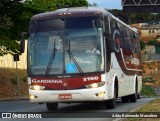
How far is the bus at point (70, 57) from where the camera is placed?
1619 centimetres

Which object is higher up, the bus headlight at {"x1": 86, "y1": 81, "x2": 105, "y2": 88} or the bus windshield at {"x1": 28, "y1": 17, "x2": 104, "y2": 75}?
the bus windshield at {"x1": 28, "y1": 17, "x2": 104, "y2": 75}

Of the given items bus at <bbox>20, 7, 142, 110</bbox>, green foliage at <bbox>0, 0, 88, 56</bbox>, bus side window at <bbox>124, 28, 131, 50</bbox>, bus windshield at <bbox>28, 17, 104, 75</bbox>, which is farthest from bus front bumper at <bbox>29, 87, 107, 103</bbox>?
green foliage at <bbox>0, 0, 88, 56</bbox>

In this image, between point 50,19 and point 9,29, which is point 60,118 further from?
point 9,29

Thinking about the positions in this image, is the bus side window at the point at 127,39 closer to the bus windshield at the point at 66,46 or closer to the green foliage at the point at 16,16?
the bus windshield at the point at 66,46

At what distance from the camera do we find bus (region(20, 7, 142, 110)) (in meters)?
16.2

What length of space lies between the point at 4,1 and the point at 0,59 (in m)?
14.5

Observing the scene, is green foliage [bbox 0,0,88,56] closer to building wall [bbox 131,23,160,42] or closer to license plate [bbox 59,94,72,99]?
license plate [bbox 59,94,72,99]

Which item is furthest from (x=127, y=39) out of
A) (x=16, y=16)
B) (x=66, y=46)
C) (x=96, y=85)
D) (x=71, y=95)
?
(x=16, y=16)

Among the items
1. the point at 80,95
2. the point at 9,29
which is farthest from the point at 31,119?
the point at 9,29

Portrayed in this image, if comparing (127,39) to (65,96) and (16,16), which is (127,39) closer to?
(65,96)

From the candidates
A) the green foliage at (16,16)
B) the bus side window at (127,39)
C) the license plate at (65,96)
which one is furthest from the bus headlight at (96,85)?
the green foliage at (16,16)

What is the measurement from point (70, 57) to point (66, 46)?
0.41m

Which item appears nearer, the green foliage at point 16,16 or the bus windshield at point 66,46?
the bus windshield at point 66,46

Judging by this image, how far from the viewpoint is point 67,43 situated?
16578 mm
